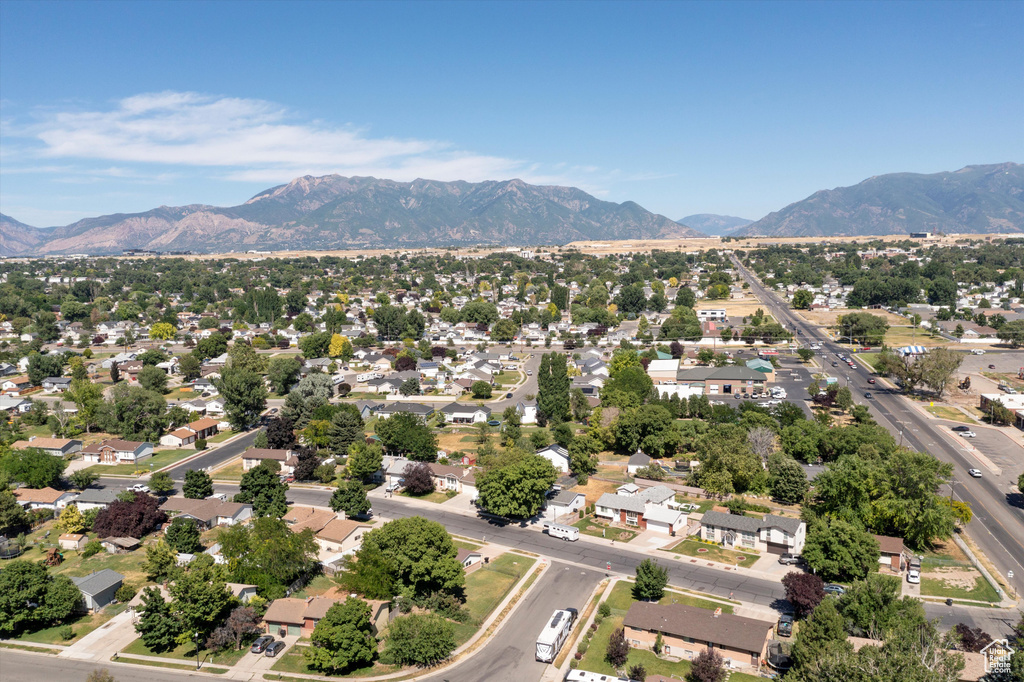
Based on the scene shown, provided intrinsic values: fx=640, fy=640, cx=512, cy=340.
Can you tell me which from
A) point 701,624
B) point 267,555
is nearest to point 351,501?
point 267,555

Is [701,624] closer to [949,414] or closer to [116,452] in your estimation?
[949,414]

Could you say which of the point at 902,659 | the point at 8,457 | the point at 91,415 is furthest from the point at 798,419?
the point at 91,415

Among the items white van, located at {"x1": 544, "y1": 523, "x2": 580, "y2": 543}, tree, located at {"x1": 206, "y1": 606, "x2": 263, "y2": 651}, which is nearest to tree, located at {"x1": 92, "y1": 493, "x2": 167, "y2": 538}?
tree, located at {"x1": 206, "y1": 606, "x2": 263, "y2": 651}

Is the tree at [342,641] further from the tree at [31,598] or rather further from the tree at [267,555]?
the tree at [31,598]

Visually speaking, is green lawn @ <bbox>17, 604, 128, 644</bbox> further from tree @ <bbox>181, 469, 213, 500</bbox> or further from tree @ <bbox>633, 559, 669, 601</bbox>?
tree @ <bbox>633, 559, 669, 601</bbox>

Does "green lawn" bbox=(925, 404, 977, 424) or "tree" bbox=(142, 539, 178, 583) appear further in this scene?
"green lawn" bbox=(925, 404, 977, 424)

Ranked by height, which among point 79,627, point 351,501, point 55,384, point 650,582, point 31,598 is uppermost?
point 55,384
